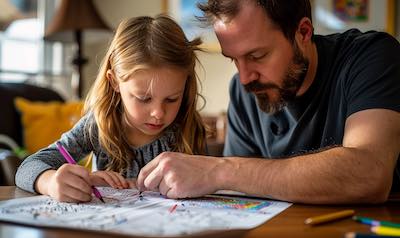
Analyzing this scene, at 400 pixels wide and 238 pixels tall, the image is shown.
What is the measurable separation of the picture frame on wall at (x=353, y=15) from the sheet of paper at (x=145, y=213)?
294cm

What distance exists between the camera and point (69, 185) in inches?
39.9

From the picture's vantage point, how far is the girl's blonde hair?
1.37 meters

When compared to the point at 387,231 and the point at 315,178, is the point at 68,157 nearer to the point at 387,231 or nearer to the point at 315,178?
Result: the point at 315,178

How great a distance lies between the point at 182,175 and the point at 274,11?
603mm

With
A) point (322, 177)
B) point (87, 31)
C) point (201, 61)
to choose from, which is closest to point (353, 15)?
point (201, 61)

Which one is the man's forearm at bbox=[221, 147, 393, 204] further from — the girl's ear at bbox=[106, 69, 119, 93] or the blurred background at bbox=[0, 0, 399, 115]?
the blurred background at bbox=[0, 0, 399, 115]

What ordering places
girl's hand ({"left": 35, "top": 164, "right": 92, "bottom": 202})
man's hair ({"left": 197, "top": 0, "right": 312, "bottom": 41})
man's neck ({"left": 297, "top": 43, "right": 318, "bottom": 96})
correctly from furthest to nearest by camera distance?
1. man's neck ({"left": 297, "top": 43, "right": 318, "bottom": 96})
2. man's hair ({"left": 197, "top": 0, "right": 312, "bottom": 41})
3. girl's hand ({"left": 35, "top": 164, "right": 92, "bottom": 202})

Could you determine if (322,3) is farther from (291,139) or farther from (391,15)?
(291,139)

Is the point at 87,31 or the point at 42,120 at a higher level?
the point at 87,31

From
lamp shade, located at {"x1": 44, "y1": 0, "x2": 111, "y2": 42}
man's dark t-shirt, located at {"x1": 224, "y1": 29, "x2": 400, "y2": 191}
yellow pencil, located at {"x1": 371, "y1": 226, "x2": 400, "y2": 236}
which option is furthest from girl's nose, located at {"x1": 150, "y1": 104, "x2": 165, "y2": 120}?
lamp shade, located at {"x1": 44, "y1": 0, "x2": 111, "y2": 42}

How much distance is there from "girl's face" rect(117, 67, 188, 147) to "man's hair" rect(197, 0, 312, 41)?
0.20m

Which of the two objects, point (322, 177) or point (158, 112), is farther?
point (158, 112)

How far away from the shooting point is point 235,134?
1.86 m

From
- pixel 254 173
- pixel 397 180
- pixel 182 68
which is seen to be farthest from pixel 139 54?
pixel 397 180
